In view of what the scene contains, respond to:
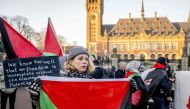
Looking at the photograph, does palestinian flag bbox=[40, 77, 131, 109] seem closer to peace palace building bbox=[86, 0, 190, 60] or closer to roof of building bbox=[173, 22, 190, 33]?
peace palace building bbox=[86, 0, 190, 60]

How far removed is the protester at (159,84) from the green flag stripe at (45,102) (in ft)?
13.6

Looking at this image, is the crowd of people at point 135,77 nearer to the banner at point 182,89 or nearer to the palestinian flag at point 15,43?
the banner at point 182,89

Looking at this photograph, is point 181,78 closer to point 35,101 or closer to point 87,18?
point 35,101

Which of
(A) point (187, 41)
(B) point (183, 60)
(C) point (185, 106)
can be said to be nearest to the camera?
(C) point (185, 106)

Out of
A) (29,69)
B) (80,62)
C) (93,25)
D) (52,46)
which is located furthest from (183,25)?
(80,62)

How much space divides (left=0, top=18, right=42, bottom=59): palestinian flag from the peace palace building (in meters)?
103

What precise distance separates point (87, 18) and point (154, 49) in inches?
840

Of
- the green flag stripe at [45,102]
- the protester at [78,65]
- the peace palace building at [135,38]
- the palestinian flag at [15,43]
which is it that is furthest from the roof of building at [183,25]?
the green flag stripe at [45,102]

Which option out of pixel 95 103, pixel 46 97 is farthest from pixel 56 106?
pixel 95 103

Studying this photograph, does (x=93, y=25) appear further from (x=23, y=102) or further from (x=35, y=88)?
(x=35, y=88)

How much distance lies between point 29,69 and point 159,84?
3869mm

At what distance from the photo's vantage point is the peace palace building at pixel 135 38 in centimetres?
10969

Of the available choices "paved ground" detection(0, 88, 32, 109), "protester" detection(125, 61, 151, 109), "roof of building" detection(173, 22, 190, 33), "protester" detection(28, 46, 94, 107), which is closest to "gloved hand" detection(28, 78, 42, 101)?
"protester" detection(28, 46, 94, 107)

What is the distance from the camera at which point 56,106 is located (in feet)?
12.4
